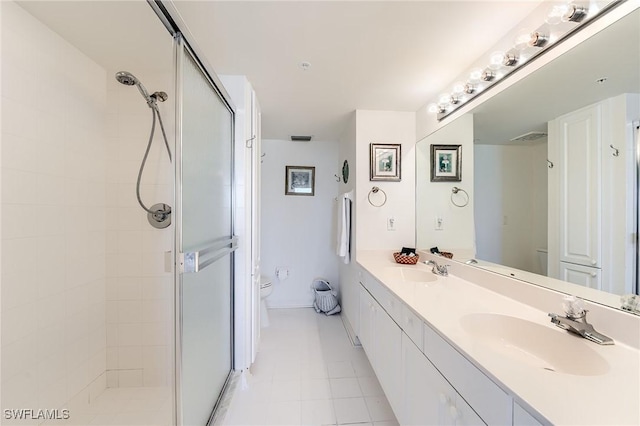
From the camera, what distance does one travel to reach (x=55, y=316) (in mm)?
1357

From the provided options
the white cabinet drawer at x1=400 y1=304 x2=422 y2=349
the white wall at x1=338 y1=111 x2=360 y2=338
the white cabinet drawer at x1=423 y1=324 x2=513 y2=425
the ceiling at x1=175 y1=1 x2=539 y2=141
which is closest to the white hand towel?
the white wall at x1=338 y1=111 x2=360 y2=338

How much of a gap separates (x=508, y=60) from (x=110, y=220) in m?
2.67

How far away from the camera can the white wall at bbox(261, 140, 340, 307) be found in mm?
3268

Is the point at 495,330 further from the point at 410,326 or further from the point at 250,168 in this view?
the point at 250,168

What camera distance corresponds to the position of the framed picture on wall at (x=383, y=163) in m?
2.24

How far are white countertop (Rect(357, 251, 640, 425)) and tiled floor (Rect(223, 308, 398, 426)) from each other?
3.13ft

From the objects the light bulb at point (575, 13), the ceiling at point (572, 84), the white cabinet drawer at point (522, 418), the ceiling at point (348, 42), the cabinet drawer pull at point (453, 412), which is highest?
the ceiling at point (348, 42)

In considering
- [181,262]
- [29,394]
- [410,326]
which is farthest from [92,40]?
[410,326]

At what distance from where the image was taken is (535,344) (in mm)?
908

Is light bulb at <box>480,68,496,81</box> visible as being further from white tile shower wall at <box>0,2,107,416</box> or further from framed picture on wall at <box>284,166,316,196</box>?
white tile shower wall at <box>0,2,107,416</box>

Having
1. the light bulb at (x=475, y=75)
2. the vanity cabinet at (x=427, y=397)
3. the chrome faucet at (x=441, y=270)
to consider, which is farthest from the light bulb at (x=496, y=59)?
the vanity cabinet at (x=427, y=397)

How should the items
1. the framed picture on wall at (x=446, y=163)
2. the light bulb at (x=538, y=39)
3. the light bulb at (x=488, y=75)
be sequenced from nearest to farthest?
the light bulb at (x=538, y=39) < the light bulb at (x=488, y=75) < the framed picture on wall at (x=446, y=163)

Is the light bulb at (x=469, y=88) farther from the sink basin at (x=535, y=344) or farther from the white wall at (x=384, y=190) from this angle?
the sink basin at (x=535, y=344)

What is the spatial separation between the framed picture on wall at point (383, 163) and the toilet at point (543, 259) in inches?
50.0
